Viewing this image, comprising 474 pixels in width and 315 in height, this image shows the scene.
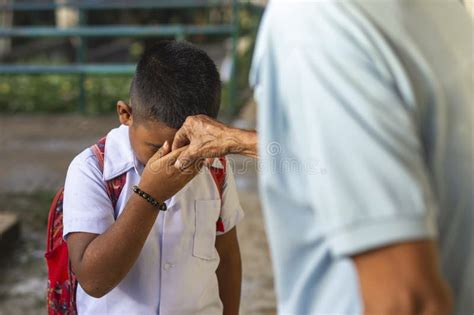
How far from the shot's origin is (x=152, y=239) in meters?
1.92

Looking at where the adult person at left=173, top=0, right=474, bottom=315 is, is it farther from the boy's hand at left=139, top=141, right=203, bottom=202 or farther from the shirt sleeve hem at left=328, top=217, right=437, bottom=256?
the boy's hand at left=139, top=141, right=203, bottom=202

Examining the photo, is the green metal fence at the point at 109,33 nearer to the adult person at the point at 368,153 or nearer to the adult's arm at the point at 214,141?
the adult's arm at the point at 214,141

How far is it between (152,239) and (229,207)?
0.24 meters

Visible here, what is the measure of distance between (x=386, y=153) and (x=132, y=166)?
101cm

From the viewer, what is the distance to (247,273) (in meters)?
4.19

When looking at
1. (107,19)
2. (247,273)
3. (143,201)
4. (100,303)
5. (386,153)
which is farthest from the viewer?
(107,19)

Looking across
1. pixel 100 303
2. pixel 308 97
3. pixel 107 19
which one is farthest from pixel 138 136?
pixel 107 19

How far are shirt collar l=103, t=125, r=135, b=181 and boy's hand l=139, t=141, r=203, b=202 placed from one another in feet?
0.35

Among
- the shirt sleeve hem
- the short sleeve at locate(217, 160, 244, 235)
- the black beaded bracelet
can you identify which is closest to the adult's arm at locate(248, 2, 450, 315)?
the shirt sleeve hem

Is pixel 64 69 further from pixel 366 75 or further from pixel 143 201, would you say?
pixel 366 75

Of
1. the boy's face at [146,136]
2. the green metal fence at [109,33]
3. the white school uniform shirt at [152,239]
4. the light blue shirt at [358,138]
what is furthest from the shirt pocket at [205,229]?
the green metal fence at [109,33]

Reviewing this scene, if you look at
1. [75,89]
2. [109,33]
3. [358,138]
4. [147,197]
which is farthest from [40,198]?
A: [358,138]

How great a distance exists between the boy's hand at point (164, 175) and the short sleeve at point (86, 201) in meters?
0.12

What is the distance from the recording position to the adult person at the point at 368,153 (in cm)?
99
